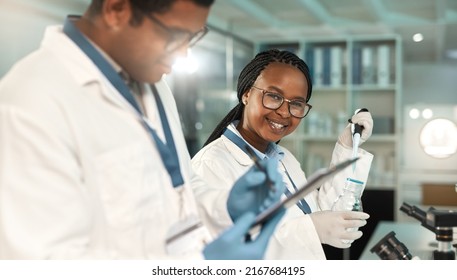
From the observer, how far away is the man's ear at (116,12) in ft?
3.06

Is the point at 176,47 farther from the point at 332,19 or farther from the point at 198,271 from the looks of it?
the point at 332,19

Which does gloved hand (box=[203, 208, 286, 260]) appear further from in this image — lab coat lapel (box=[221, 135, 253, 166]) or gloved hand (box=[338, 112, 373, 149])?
gloved hand (box=[338, 112, 373, 149])

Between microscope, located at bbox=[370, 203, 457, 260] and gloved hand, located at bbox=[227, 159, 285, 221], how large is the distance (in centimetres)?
42

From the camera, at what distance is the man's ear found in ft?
3.06

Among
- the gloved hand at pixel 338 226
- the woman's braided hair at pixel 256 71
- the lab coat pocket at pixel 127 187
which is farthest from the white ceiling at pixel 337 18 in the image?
the lab coat pocket at pixel 127 187

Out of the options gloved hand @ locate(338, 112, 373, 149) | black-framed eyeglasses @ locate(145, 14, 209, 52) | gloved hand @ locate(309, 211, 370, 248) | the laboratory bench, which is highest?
black-framed eyeglasses @ locate(145, 14, 209, 52)

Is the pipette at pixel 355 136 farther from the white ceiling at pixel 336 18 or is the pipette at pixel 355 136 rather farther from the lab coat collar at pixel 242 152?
the white ceiling at pixel 336 18

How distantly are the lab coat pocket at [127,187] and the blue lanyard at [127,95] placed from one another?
42 mm

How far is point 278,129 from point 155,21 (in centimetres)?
66

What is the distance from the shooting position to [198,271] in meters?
1.26

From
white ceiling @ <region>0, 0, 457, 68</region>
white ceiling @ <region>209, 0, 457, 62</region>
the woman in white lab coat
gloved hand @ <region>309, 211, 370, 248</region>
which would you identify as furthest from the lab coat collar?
white ceiling @ <region>209, 0, 457, 62</region>

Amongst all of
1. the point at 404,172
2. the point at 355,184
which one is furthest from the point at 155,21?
the point at 404,172

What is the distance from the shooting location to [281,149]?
170 cm

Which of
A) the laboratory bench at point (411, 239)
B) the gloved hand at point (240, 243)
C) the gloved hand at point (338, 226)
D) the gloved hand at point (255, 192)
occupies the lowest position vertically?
the laboratory bench at point (411, 239)
